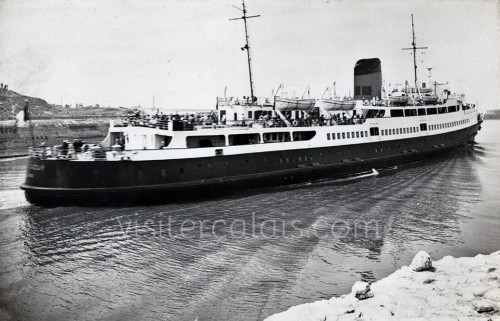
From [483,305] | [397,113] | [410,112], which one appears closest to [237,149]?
[483,305]

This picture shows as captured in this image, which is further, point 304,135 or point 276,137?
point 304,135

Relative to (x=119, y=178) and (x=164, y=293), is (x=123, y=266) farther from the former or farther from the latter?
(x=119, y=178)

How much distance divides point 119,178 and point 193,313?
1244 centimetres

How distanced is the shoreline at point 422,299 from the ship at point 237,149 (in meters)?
13.8

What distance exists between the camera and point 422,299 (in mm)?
9930

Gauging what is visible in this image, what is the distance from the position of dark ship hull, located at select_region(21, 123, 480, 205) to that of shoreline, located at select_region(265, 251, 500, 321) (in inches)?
535

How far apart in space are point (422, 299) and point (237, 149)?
53.9 ft

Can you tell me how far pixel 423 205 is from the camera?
21.5m

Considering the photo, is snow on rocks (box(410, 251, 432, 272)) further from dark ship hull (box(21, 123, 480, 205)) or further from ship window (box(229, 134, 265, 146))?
ship window (box(229, 134, 265, 146))

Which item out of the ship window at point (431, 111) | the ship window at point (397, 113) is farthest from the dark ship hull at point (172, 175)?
the ship window at point (431, 111)

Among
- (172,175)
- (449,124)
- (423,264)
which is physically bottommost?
(423,264)

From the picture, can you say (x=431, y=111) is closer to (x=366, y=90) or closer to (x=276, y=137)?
(x=366, y=90)

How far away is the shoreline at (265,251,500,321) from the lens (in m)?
9.16

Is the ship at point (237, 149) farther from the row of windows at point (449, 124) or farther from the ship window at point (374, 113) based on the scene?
the row of windows at point (449, 124)
